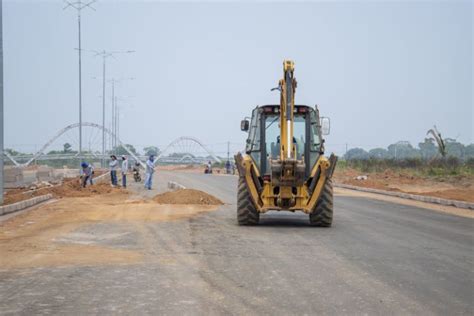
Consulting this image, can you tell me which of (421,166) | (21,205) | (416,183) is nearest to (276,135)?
(21,205)

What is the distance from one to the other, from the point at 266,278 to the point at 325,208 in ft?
21.8

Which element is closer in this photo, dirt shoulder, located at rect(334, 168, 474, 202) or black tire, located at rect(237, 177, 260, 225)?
black tire, located at rect(237, 177, 260, 225)

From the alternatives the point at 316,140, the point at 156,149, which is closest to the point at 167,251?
the point at 316,140

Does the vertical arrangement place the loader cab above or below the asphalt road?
above

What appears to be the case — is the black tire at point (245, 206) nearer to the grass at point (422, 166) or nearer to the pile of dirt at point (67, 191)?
the pile of dirt at point (67, 191)

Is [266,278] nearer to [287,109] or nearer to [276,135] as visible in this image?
[287,109]

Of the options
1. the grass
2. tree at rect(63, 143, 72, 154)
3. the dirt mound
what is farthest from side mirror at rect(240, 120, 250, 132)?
tree at rect(63, 143, 72, 154)

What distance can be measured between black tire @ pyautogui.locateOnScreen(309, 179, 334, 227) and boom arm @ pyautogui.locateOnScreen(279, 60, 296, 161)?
113 centimetres

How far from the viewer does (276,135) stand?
15.8 meters

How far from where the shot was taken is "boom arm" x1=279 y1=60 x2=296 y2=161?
1477 cm

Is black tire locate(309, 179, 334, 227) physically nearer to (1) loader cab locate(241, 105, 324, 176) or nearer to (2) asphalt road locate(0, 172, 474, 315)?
(1) loader cab locate(241, 105, 324, 176)

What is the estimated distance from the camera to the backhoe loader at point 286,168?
14.7 m

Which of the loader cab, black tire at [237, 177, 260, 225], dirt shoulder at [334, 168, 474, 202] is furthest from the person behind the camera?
dirt shoulder at [334, 168, 474, 202]

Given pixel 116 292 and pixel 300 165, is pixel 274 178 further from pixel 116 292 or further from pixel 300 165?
pixel 116 292
